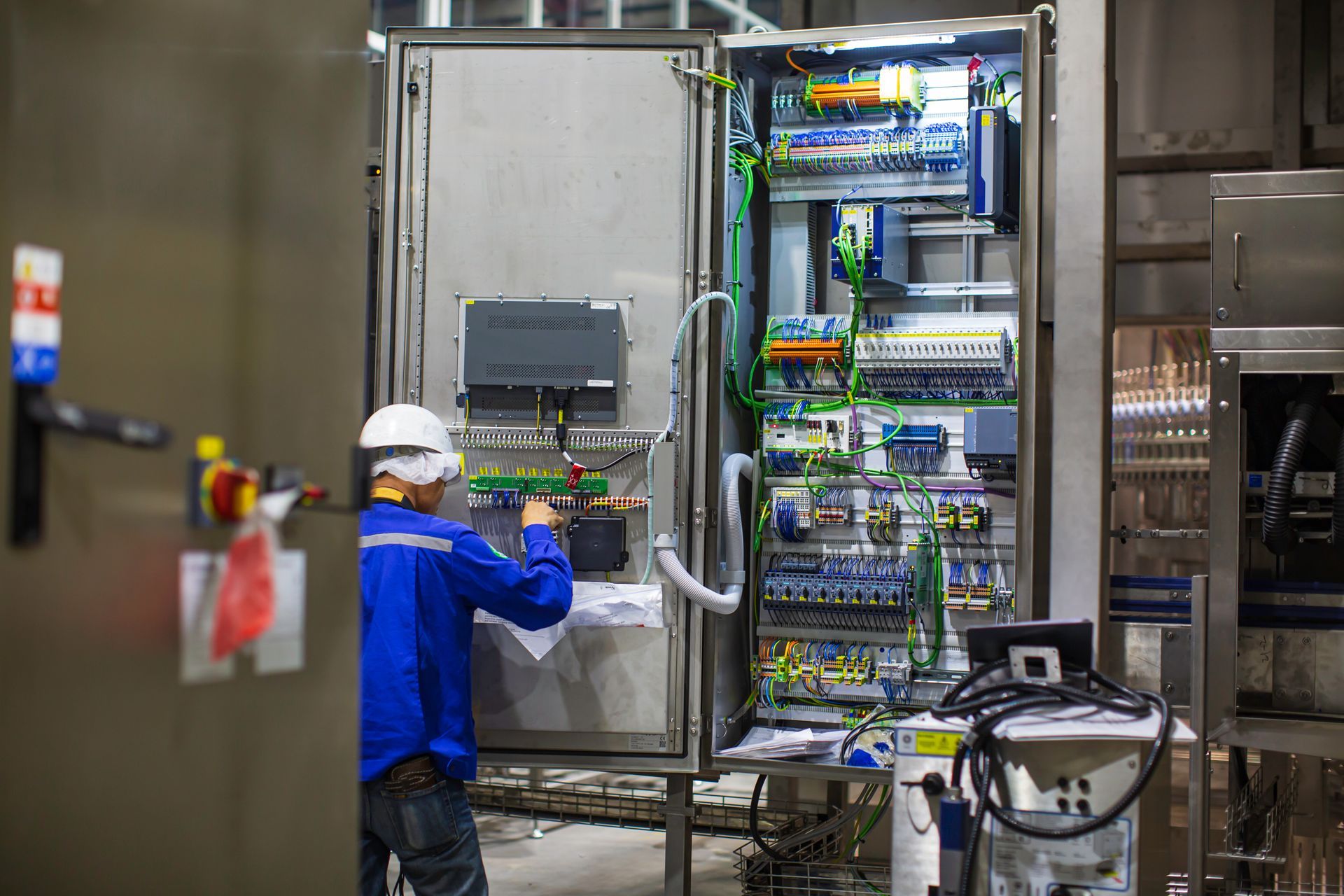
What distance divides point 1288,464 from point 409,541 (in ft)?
7.59

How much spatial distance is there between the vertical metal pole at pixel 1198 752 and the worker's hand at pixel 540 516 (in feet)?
5.54

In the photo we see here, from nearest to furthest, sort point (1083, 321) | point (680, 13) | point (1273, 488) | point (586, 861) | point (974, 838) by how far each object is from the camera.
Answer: point (974, 838)
point (1083, 321)
point (1273, 488)
point (586, 861)
point (680, 13)

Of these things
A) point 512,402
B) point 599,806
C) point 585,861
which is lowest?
point 585,861

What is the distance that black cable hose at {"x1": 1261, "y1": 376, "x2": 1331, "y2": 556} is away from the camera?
3.28 meters

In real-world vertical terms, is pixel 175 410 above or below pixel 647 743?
above

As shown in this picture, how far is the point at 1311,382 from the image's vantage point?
334 centimetres

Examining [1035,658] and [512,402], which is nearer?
[1035,658]

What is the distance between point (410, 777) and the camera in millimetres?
2770

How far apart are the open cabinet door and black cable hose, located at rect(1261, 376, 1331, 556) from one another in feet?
5.02

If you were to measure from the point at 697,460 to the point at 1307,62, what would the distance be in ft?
14.6

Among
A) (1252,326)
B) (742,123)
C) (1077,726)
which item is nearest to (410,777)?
(1077,726)

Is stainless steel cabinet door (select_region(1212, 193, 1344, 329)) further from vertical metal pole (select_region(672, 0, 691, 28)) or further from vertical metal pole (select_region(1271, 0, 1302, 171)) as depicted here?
vertical metal pole (select_region(672, 0, 691, 28))

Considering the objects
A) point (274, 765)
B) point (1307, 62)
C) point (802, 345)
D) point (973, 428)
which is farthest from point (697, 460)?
point (1307, 62)

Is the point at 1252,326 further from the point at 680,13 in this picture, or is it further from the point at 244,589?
the point at 680,13
